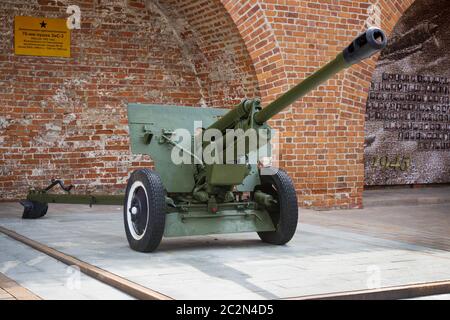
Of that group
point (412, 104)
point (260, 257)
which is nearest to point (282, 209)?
point (260, 257)

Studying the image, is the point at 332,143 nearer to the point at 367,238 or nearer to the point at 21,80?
the point at 367,238

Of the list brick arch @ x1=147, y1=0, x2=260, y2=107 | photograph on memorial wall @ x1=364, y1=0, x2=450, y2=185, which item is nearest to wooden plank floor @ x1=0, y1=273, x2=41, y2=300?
brick arch @ x1=147, y1=0, x2=260, y2=107

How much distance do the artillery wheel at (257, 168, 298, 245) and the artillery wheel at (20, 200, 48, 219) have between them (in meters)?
2.86

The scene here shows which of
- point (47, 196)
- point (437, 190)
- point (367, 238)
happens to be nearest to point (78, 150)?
point (47, 196)

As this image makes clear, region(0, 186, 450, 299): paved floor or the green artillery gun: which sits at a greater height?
the green artillery gun

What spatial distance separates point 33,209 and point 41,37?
3.28 meters

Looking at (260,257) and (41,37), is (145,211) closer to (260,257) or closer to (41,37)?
(260,257)

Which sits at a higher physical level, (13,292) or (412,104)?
(412,104)

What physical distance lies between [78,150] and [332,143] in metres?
3.60

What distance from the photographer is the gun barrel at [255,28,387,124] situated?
14.3 feet

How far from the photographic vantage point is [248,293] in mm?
4168

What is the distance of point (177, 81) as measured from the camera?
1120 cm

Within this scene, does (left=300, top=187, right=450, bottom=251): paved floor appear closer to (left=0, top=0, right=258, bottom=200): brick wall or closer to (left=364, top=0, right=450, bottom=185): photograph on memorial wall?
(left=364, top=0, right=450, bottom=185): photograph on memorial wall

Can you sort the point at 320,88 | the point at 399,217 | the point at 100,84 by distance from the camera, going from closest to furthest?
the point at 399,217 < the point at 320,88 < the point at 100,84
